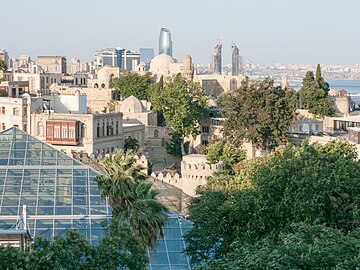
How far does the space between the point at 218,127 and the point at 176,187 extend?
20.3 meters

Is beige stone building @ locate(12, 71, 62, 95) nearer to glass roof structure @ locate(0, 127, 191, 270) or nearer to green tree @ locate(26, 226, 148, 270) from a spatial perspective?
glass roof structure @ locate(0, 127, 191, 270)

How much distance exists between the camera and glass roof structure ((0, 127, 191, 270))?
3072 cm

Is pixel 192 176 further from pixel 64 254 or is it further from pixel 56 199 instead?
pixel 64 254

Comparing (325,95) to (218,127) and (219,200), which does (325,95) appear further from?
(219,200)

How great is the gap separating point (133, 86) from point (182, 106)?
2140cm

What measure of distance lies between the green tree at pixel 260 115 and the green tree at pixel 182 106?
6.85 m

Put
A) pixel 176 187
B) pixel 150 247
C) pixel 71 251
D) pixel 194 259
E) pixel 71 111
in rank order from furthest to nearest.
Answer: pixel 71 111
pixel 176 187
pixel 194 259
pixel 150 247
pixel 71 251

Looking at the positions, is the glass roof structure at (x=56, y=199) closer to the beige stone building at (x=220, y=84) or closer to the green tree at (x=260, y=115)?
the green tree at (x=260, y=115)

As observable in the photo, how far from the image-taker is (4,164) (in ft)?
116

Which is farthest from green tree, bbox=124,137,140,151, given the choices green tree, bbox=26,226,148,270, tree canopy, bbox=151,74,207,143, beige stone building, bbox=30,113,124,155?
green tree, bbox=26,226,148,270

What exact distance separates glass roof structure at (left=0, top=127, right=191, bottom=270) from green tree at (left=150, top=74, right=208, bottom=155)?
32293mm

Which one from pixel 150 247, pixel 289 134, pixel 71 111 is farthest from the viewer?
pixel 71 111

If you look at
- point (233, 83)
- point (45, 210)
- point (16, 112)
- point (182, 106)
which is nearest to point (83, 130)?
point (16, 112)

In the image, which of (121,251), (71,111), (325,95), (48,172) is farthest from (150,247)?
(325,95)
